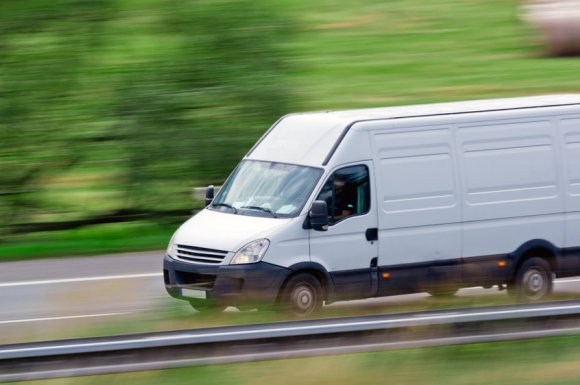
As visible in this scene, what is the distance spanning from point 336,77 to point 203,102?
815 cm

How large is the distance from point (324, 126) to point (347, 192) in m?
0.73

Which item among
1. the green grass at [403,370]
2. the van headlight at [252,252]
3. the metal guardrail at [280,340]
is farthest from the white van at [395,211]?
the green grass at [403,370]

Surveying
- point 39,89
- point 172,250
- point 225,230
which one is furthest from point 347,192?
point 39,89

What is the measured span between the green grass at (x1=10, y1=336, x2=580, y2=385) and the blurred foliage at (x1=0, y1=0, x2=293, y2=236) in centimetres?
1097

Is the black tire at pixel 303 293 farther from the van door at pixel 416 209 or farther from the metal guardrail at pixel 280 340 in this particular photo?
the metal guardrail at pixel 280 340

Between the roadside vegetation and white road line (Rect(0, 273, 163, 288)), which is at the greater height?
the roadside vegetation

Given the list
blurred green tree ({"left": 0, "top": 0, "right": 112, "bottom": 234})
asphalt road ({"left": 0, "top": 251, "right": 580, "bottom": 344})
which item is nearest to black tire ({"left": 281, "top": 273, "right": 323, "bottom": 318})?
asphalt road ({"left": 0, "top": 251, "right": 580, "bottom": 344})

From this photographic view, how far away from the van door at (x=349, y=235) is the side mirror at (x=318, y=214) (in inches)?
3.9

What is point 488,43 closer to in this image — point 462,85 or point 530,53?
point 530,53

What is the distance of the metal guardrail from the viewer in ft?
22.2

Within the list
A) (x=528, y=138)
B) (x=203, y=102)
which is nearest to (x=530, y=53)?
(x=203, y=102)

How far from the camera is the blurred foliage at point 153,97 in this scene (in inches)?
711

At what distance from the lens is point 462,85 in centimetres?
2538

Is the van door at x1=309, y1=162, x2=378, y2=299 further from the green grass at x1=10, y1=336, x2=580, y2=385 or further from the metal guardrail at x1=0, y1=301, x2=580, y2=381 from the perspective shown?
the green grass at x1=10, y1=336, x2=580, y2=385
